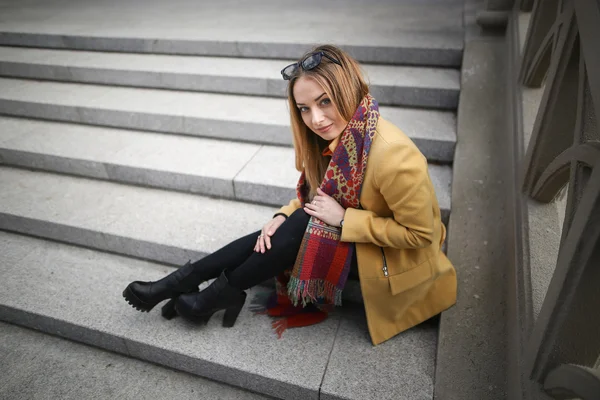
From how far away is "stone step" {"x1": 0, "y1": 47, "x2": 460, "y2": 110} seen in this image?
2.91 m

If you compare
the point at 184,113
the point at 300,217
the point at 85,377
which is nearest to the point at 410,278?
the point at 300,217

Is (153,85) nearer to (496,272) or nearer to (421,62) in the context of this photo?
(421,62)

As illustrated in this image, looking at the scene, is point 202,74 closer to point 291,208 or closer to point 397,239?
point 291,208

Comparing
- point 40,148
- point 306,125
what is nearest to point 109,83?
point 40,148

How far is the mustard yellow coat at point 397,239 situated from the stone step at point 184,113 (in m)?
1.07

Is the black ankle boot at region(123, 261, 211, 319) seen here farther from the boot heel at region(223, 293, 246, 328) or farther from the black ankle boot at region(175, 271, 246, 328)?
the boot heel at region(223, 293, 246, 328)

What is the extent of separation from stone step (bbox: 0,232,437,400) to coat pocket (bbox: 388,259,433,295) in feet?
1.21

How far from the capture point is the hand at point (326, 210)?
1.66 metres

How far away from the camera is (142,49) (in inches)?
151

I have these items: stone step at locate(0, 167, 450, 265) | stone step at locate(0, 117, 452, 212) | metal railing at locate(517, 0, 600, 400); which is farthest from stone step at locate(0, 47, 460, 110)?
metal railing at locate(517, 0, 600, 400)

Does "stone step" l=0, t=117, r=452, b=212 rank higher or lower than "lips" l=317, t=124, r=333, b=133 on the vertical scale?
lower

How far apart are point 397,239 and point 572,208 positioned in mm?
565

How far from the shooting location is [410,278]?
5.52ft

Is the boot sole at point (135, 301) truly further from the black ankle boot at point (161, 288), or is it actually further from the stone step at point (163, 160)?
the stone step at point (163, 160)
